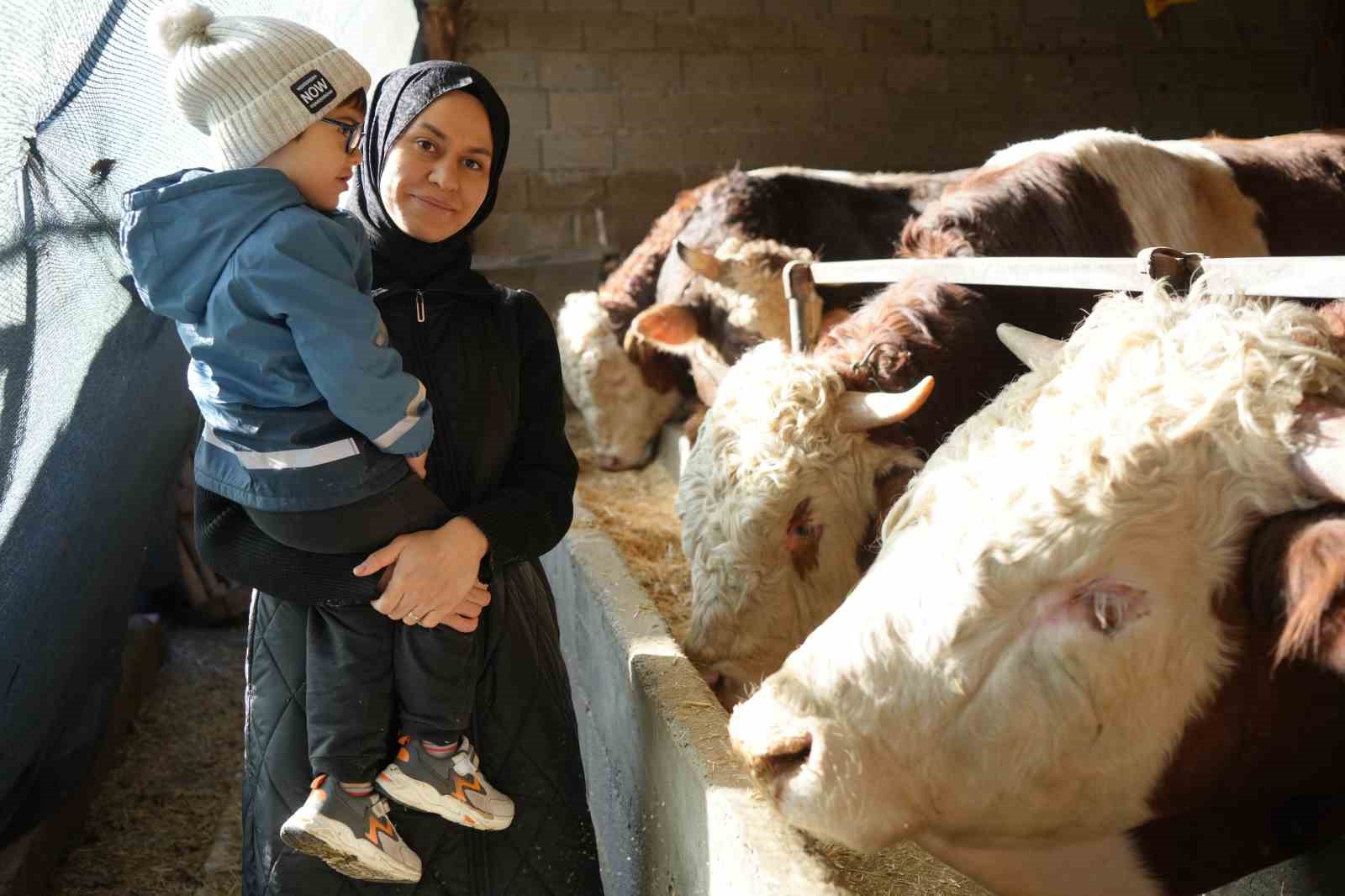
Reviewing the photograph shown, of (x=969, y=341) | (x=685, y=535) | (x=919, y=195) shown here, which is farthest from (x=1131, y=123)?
(x=685, y=535)

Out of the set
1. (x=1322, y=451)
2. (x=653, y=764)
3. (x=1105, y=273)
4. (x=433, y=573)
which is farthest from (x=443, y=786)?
(x=1105, y=273)

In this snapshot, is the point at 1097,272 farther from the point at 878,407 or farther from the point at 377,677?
the point at 377,677

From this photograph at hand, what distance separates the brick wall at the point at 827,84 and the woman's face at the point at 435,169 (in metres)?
6.70

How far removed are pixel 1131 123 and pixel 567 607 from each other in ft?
26.4

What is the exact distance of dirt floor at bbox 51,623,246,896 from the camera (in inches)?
138

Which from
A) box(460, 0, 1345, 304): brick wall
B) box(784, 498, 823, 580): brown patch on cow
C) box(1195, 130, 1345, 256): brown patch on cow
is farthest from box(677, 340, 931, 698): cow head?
box(460, 0, 1345, 304): brick wall

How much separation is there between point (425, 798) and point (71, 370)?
47.9 inches

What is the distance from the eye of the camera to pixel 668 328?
5.36 meters

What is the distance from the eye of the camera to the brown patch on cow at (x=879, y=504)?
2.80 m

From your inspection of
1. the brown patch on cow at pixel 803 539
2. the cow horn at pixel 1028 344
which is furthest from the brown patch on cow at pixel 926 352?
the cow horn at pixel 1028 344

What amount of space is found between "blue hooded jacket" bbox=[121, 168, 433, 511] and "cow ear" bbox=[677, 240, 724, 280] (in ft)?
10.6

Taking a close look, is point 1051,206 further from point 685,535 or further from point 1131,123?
point 1131,123

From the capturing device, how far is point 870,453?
113 inches

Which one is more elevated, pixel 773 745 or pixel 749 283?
pixel 773 745
